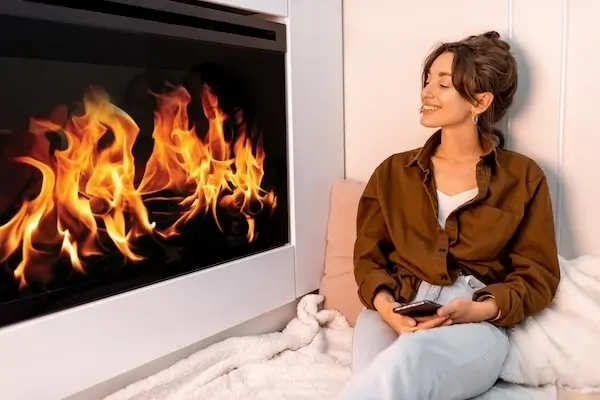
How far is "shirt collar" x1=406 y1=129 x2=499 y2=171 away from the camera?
1.38m

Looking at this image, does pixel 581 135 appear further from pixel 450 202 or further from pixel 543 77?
pixel 450 202

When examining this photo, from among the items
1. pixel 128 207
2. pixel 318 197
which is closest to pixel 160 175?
pixel 128 207

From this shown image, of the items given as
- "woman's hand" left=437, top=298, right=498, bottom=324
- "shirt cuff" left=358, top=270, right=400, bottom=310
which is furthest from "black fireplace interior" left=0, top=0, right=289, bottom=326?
"woman's hand" left=437, top=298, right=498, bottom=324

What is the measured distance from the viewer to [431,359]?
3.46ft

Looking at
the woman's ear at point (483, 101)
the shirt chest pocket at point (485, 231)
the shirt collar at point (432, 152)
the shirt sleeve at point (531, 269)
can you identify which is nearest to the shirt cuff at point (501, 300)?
the shirt sleeve at point (531, 269)

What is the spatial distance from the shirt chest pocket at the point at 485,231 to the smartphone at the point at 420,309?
0.70 ft

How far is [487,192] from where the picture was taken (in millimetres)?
1337

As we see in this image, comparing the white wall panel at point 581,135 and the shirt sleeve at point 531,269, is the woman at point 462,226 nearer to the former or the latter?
the shirt sleeve at point 531,269

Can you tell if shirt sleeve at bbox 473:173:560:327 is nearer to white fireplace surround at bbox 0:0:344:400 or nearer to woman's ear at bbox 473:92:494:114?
woman's ear at bbox 473:92:494:114

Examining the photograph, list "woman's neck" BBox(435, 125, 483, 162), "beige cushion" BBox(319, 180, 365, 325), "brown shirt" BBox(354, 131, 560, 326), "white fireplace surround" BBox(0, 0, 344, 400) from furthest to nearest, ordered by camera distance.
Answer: "beige cushion" BBox(319, 180, 365, 325) → "woman's neck" BBox(435, 125, 483, 162) → "brown shirt" BBox(354, 131, 560, 326) → "white fireplace surround" BBox(0, 0, 344, 400)

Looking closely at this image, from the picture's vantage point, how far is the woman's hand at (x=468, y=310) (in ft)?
3.79

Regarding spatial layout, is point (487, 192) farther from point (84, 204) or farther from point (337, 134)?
point (84, 204)

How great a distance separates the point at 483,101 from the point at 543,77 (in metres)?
0.25

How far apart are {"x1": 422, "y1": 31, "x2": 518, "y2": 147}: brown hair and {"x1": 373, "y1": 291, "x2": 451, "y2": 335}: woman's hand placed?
47 cm
